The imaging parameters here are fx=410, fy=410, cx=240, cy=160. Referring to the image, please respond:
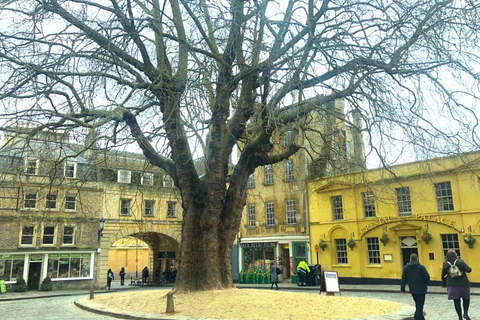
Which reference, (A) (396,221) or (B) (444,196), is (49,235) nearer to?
(A) (396,221)

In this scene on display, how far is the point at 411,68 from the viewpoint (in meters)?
10.8

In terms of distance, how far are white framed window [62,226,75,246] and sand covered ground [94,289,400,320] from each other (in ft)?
69.1

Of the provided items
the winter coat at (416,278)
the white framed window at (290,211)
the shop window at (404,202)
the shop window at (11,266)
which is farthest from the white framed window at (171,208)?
the winter coat at (416,278)

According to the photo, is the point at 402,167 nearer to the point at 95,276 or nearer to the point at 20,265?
the point at 95,276

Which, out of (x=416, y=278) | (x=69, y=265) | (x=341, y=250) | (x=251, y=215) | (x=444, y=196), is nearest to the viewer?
(x=416, y=278)

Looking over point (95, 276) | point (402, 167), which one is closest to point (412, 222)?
point (402, 167)

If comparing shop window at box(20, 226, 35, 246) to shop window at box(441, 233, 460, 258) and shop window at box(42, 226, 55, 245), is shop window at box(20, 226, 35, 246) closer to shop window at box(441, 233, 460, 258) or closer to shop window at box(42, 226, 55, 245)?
shop window at box(42, 226, 55, 245)

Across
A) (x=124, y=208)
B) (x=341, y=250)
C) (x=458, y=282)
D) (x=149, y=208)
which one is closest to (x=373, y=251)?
(x=341, y=250)

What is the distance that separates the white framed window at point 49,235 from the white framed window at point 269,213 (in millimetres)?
16355

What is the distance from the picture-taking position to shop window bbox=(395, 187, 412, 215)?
24878mm

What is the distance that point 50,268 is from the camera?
30781 mm

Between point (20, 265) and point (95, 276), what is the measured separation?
5.54m

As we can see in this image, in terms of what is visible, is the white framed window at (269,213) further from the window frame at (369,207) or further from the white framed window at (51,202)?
the white framed window at (51,202)

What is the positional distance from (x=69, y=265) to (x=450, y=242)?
26.6m
